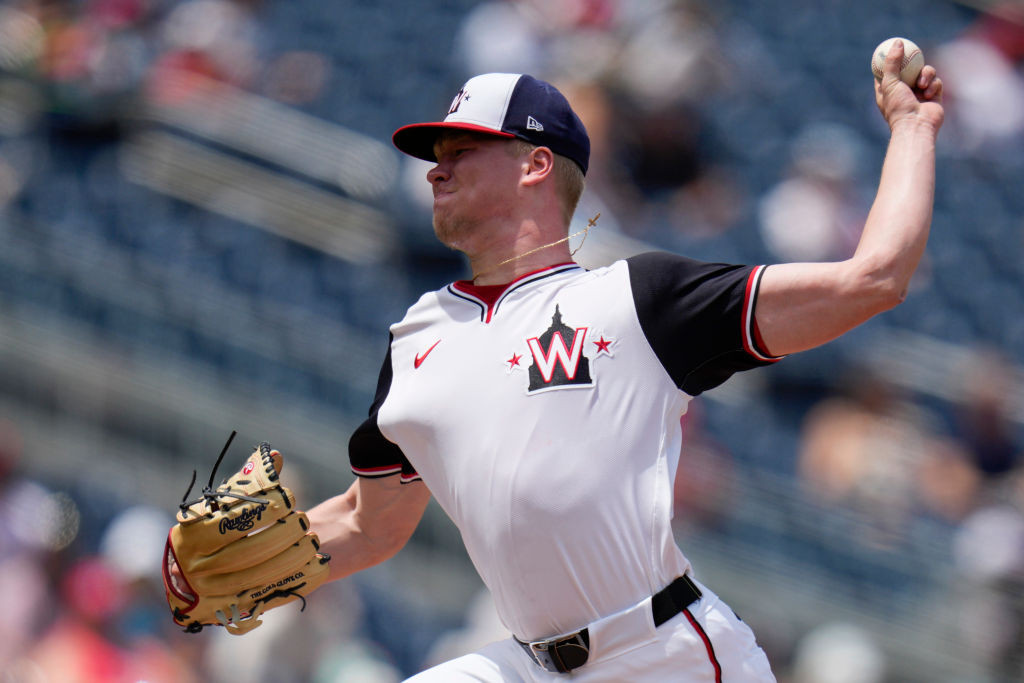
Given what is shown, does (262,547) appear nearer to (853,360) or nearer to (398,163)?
(853,360)

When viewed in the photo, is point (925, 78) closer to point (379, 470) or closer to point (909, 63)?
point (909, 63)

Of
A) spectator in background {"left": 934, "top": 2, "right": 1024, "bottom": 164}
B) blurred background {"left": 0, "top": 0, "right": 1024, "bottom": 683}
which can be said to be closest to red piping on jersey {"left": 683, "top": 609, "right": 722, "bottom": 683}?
blurred background {"left": 0, "top": 0, "right": 1024, "bottom": 683}

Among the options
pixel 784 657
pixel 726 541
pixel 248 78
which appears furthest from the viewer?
pixel 248 78

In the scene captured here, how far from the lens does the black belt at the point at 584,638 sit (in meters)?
2.18

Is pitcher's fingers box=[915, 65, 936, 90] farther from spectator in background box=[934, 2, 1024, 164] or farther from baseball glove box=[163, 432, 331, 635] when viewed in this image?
spectator in background box=[934, 2, 1024, 164]

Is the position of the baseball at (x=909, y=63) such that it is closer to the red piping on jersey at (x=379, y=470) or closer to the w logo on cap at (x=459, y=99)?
the w logo on cap at (x=459, y=99)

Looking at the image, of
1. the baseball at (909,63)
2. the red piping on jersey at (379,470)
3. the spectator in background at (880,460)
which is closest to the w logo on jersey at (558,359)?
the red piping on jersey at (379,470)

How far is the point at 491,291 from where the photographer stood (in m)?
2.43

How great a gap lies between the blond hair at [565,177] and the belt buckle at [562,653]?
0.87 m

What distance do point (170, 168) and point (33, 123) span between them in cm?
112

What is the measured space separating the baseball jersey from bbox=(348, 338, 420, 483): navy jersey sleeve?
262 mm

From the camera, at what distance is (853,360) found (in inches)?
267

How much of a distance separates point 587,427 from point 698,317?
28 centimetres

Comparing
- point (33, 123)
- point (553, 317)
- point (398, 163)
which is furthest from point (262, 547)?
point (33, 123)
